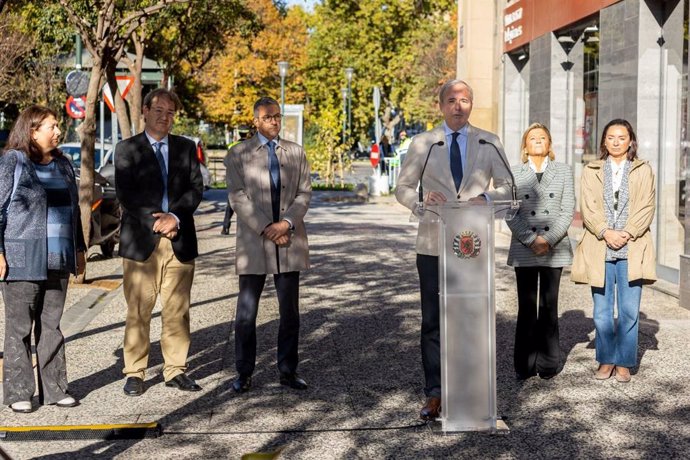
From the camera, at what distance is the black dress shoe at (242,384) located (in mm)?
7902

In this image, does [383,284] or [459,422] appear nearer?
[459,422]

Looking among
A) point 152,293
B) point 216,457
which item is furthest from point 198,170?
point 216,457

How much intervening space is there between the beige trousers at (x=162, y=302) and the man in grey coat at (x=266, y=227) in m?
0.37

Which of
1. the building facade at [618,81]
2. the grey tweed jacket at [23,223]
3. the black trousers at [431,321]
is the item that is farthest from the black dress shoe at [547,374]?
the building facade at [618,81]

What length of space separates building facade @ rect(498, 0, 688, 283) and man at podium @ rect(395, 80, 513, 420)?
5720mm

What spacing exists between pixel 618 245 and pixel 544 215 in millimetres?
521

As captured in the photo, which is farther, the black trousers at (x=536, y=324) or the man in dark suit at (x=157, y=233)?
the black trousers at (x=536, y=324)

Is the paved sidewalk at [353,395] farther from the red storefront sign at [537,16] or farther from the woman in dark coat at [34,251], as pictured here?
the red storefront sign at [537,16]

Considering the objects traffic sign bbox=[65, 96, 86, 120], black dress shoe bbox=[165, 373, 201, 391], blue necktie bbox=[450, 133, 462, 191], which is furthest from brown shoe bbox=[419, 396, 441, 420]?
traffic sign bbox=[65, 96, 86, 120]

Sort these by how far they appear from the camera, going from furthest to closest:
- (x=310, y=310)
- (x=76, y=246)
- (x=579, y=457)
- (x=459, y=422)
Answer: (x=310, y=310), (x=76, y=246), (x=459, y=422), (x=579, y=457)

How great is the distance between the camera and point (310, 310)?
462 inches

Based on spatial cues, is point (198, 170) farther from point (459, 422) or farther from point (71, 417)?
point (459, 422)

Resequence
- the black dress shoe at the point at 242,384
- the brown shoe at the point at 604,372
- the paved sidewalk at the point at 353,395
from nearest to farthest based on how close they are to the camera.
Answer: the paved sidewalk at the point at 353,395, the black dress shoe at the point at 242,384, the brown shoe at the point at 604,372

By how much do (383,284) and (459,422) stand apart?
7214mm
